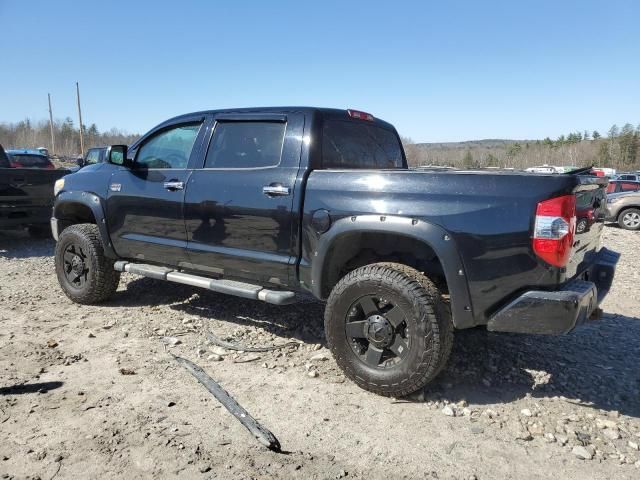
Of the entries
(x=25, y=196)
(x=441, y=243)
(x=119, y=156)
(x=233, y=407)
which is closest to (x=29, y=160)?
(x=25, y=196)

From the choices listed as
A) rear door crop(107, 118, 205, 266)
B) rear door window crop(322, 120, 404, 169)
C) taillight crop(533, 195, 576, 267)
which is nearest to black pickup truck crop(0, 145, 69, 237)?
rear door crop(107, 118, 205, 266)

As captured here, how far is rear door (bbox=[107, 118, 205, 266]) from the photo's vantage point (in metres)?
4.32

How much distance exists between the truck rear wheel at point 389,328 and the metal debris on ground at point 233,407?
0.76 m

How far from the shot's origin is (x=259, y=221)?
3.72 meters

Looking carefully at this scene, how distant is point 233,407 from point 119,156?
9.41 feet

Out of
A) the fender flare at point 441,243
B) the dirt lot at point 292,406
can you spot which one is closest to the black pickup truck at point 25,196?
the dirt lot at point 292,406

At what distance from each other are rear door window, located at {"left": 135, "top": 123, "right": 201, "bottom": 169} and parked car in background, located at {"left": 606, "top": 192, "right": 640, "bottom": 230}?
43.9ft

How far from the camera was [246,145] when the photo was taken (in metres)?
4.06

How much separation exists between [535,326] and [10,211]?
27.0 ft

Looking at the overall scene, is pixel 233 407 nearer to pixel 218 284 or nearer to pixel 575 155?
pixel 218 284

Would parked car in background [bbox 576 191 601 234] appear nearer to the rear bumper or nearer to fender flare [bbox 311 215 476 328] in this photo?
the rear bumper

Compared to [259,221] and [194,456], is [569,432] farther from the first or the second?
[259,221]

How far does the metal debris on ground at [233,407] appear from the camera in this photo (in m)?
2.68

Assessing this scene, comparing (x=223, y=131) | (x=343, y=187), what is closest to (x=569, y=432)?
(x=343, y=187)
